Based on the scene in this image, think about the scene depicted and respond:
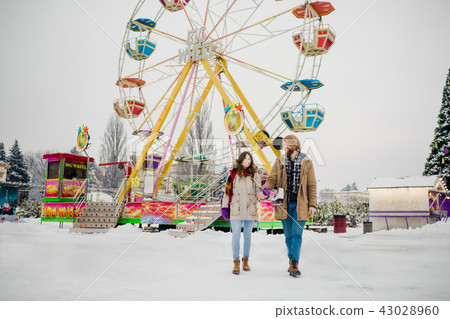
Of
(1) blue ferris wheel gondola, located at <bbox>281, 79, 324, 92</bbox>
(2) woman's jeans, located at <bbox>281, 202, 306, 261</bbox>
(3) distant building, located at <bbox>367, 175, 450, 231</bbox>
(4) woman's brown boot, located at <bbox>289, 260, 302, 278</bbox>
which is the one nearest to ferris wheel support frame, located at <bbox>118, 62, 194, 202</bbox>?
(1) blue ferris wheel gondola, located at <bbox>281, 79, 324, 92</bbox>

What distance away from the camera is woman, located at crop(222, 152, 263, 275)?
4.62 m

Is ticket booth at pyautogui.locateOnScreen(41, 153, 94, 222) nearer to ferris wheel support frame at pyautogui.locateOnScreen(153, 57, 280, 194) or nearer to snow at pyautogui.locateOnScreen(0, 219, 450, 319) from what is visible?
ferris wheel support frame at pyautogui.locateOnScreen(153, 57, 280, 194)

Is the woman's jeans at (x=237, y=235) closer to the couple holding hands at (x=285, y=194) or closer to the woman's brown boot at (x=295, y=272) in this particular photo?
the couple holding hands at (x=285, y=194)

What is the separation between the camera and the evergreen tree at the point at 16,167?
108 ft

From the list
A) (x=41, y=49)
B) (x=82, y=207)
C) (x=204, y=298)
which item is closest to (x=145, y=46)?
(x=41, y=49)

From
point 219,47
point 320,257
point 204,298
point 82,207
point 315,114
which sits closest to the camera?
point 204,298

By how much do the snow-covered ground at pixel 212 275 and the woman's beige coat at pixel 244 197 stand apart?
69 centimetres

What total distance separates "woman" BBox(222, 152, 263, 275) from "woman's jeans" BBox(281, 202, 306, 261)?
0.43 meters

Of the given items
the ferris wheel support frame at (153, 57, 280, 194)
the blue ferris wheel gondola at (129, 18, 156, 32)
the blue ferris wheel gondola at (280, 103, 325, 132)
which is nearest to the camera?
the blue ferris wheel gondola at (280, 103, 325, 132)

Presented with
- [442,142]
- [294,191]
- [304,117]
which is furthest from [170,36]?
[442,142]

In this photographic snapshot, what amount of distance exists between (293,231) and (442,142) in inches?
794

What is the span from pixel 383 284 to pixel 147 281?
2.37 meters

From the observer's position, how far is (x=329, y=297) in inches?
126

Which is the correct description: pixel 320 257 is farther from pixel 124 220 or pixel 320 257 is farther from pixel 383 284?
pixel 124 220
